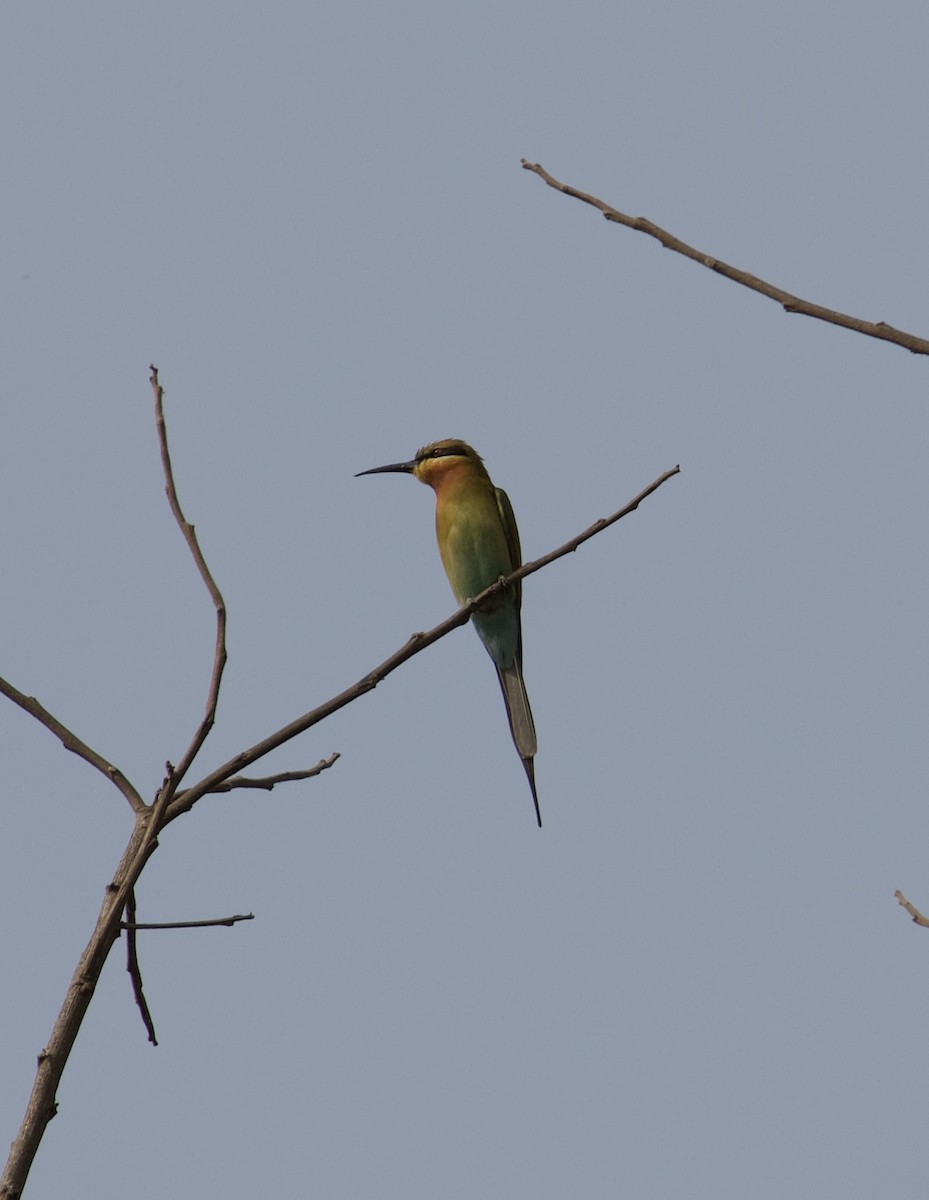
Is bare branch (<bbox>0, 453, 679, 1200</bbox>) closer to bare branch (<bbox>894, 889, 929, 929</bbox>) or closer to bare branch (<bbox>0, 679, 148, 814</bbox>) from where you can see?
bare branch (<bbox>0, 679, 148, 814</bbox>)

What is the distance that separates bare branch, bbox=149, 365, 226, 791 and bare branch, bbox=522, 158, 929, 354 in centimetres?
75

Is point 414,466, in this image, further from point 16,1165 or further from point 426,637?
point 16,1165

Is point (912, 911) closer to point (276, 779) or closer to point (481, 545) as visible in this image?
point (276, 779)

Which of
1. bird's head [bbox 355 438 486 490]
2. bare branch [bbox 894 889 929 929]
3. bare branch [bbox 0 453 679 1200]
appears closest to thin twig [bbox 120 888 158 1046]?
bare branch [bbox 0 453 679 1200]

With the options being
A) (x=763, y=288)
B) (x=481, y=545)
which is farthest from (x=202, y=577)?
(x=481, y=545)

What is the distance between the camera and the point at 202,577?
7.61ft

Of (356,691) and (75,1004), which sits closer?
(75,1004)

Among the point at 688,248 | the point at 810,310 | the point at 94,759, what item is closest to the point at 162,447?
the point at 94,759

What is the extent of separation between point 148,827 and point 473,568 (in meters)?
3.58

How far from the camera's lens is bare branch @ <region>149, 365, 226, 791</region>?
2145 mm

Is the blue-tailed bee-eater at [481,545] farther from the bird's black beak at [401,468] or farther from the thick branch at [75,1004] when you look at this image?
the thick branch at [75,1004]

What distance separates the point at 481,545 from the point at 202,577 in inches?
128

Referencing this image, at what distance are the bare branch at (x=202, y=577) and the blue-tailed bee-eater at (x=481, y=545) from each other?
2804 mm

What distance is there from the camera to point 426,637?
9.29 feet
